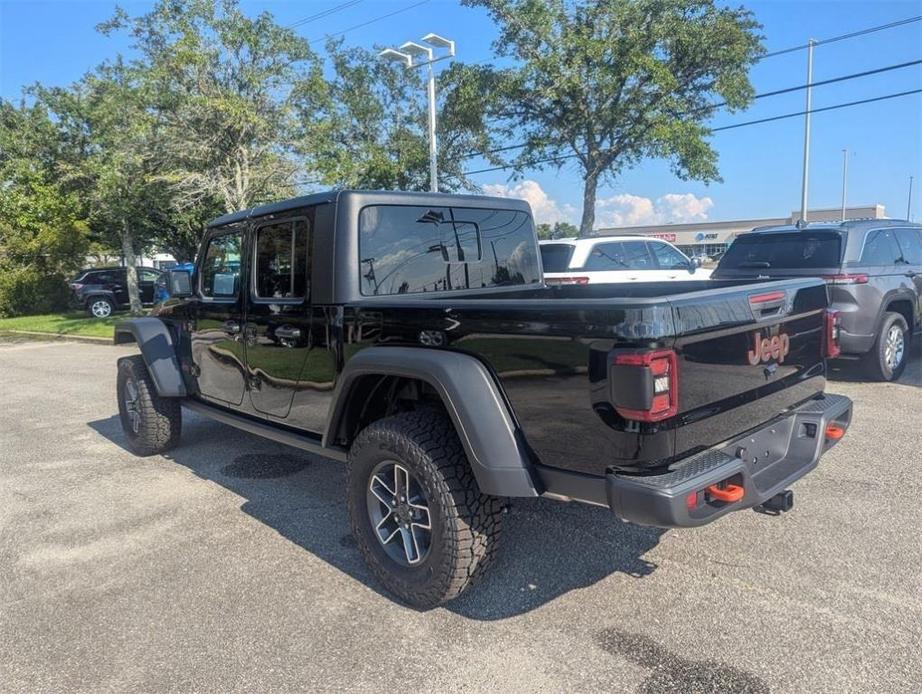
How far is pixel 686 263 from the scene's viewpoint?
11.3m

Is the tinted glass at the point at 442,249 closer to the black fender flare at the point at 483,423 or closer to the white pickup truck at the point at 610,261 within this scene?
the black fender flare at the point at 483,423

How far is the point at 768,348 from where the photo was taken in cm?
299

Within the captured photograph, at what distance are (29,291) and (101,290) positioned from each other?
4.04m

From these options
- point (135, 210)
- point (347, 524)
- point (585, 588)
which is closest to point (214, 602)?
point (347, 524)

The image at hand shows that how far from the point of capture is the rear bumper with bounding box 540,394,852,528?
236 centimetres

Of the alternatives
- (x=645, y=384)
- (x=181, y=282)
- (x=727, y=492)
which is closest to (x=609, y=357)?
(x=645, y=384)

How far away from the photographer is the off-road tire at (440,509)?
290 centimetres

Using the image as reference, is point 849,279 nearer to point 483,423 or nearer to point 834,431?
point 834,431

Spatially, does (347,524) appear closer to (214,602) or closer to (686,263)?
(214,602)

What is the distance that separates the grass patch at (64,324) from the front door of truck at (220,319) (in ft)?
42.8

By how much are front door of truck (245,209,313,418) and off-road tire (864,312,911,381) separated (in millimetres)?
6305

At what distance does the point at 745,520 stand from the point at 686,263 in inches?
317

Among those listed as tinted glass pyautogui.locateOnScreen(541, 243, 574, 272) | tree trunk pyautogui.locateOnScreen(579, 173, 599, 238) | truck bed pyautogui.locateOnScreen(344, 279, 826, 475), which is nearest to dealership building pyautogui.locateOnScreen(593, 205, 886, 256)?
tree trunk pyautogui.locateOnScreen(579, 173, 599, 238)

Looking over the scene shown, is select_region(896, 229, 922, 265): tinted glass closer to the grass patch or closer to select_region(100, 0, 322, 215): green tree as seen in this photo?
select_region(100, 0, 322, 215): green tree
